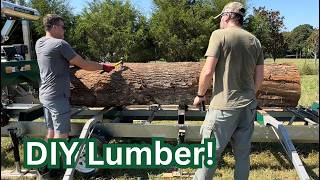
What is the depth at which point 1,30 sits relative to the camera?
6.40 m

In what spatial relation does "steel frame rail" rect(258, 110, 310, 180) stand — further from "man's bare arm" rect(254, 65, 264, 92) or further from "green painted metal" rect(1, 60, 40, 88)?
"green painted metal" rect(1, 60, 40, 88)

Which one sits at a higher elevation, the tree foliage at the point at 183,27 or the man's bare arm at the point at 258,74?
the tree foliage at the point at 183,27

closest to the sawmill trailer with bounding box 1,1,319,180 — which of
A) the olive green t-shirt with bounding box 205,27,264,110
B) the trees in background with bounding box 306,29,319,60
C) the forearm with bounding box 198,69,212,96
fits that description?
the olive green t-shirt with bounding box 205,27,264,110

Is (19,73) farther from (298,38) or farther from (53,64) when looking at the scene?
(298,38)

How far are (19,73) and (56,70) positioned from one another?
3.67ft

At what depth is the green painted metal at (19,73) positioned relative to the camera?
552 centimetres

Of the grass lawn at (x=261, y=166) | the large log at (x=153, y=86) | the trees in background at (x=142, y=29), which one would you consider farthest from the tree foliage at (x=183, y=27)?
the large log at (x=153, y=86)

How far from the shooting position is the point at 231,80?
164 inches

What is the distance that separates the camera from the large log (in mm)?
6191

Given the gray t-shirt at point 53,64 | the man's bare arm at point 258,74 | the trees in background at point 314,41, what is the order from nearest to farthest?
the man's bare arm at point 258,74, the gray t-shirt at point 53,64, the trees in background at point 314,41

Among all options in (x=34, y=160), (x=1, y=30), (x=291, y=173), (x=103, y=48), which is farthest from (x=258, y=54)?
(x=103, y=48)

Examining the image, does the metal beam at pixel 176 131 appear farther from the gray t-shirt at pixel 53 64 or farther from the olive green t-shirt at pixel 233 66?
the olive green t-shirt at pixel 233 66

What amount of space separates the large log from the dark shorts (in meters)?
1.15

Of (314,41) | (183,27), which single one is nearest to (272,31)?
(314,41)
